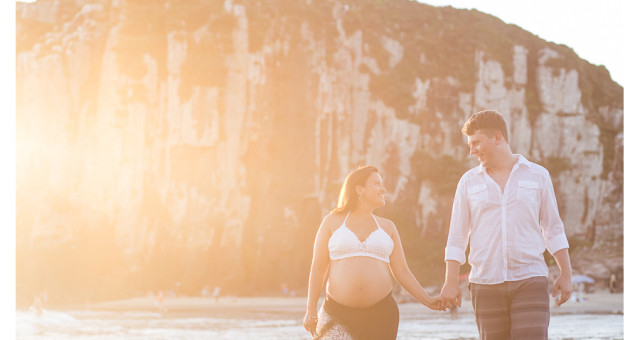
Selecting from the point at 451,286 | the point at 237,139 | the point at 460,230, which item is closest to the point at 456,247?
the point at 460,230

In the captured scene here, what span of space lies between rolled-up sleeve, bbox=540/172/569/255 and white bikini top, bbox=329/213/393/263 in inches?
39.7

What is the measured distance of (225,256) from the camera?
5034 cm

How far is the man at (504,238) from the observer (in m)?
4.65

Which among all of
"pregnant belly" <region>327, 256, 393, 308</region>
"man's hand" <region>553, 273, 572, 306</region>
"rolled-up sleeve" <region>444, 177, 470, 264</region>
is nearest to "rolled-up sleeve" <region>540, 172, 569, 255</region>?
"man's hand" <region>553, 273, 572, 306</region>

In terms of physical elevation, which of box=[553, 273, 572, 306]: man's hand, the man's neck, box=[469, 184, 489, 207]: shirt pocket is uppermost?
the man's neck

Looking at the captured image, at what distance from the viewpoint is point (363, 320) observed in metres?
5.02

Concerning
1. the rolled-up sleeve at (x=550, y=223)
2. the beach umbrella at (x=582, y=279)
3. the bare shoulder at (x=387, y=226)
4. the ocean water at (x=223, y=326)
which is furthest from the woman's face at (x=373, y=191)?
the beach umbrella at (x=582, y=279)

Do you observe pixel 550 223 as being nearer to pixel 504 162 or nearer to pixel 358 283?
pixel 504 162

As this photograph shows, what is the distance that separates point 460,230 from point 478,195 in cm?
25

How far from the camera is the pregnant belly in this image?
16.6 feet

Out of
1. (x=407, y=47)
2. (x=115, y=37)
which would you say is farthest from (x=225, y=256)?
(x=407, y=47)

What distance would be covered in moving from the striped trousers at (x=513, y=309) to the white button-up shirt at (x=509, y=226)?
6 cm

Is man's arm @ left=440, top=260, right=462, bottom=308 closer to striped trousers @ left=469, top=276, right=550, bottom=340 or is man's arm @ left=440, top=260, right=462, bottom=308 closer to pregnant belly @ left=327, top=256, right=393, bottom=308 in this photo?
striped trousers @ left=469, top=276, right=550, bottom=340

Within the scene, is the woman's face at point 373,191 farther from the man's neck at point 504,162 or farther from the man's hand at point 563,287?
the man's hand at point 563,287
